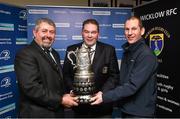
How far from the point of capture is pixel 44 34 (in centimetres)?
243

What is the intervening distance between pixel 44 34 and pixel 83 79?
555 millimetres

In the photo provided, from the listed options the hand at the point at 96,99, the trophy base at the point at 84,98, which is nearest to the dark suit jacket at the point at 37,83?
the trophy base at the point at 84,98

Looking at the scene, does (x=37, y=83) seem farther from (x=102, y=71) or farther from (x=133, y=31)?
(x=133, y=31)

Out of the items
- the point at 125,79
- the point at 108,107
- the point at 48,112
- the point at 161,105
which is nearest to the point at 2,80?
the point at 48,112

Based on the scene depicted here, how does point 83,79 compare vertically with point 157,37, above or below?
below

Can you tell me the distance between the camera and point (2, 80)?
131 inches

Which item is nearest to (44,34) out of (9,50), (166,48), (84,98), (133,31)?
(84,98)

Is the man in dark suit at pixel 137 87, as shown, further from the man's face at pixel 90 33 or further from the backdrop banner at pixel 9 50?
the backdrop banner at pixel 9 50

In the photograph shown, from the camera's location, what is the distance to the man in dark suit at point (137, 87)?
2.31 metres

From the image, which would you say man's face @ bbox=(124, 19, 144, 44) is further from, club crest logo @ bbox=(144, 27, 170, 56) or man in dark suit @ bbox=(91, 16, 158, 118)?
club crest logo @ bbox=(144, 27, 170, 56)

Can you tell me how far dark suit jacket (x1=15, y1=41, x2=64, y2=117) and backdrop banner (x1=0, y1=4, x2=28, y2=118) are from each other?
1061mm

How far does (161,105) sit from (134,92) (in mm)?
1020

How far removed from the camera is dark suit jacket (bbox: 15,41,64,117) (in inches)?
88.2

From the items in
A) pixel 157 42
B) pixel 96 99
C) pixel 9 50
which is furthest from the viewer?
pixel 9 50
